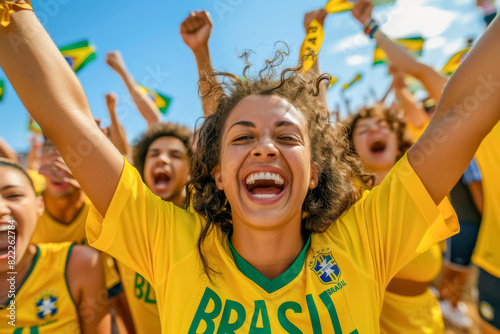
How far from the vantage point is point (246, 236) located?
1481 millimetres

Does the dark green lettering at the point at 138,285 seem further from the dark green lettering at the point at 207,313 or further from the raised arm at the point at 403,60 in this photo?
the raised arm at the point at 403,60

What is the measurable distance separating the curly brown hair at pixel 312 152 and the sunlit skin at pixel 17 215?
91 centimetres

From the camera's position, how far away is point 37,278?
6.04 feet

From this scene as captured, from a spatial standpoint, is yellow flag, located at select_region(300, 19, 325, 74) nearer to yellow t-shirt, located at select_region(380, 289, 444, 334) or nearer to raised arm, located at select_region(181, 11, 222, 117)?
raised arm, located at select_region(181, 11, 222, 117)

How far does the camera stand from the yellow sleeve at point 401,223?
131 cm

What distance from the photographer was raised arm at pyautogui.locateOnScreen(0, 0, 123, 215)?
3.73 feet

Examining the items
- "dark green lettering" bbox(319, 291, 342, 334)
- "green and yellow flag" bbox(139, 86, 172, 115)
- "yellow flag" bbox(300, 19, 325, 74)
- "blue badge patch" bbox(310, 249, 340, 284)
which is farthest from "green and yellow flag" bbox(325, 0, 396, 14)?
"green and yellow flag" bbox(139, 86, 172, 115)

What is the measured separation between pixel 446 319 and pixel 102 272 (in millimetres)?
3938

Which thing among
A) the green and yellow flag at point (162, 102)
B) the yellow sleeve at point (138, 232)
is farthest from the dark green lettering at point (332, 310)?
the green and yellow flag at point (162, 102)

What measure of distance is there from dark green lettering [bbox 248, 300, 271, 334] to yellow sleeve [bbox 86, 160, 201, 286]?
342 millimetres

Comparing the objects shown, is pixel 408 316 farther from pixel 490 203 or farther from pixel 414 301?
pixel 490 203

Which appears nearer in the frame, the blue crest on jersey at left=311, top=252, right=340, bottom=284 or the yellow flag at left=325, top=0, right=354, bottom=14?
the blue crest on jersey at left=311, top=252, right=340, bottom=284

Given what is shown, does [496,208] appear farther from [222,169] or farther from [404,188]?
[222,169]

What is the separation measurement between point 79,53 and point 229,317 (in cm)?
307
